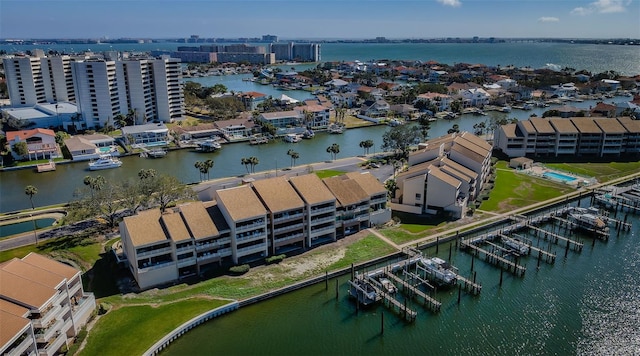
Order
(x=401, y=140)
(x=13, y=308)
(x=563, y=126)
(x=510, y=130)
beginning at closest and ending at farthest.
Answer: (x=13, y=308) → (x=401, y=140) → (x=563, y=126) → (x=510, y=130)

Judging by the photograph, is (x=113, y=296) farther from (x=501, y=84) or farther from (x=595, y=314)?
(x=501, y=84)

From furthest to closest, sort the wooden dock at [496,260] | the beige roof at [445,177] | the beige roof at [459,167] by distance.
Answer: the beige roof at [459,167]
the beige roof at [445,177]
the wooden dock at [496,260]

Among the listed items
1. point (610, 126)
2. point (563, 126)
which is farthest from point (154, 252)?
point (610, 126)

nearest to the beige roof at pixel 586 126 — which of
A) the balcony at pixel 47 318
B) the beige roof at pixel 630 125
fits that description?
the beige roof at pixel 630 125

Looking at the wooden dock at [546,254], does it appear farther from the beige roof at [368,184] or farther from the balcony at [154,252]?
the balcony at [154,252]

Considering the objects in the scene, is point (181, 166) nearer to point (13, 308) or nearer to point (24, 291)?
point (24, 291)

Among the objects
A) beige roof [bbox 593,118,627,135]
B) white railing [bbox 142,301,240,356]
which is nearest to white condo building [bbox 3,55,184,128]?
white railing [bbox 142,301,240,356]

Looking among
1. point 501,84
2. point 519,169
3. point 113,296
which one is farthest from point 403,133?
point 501,84
